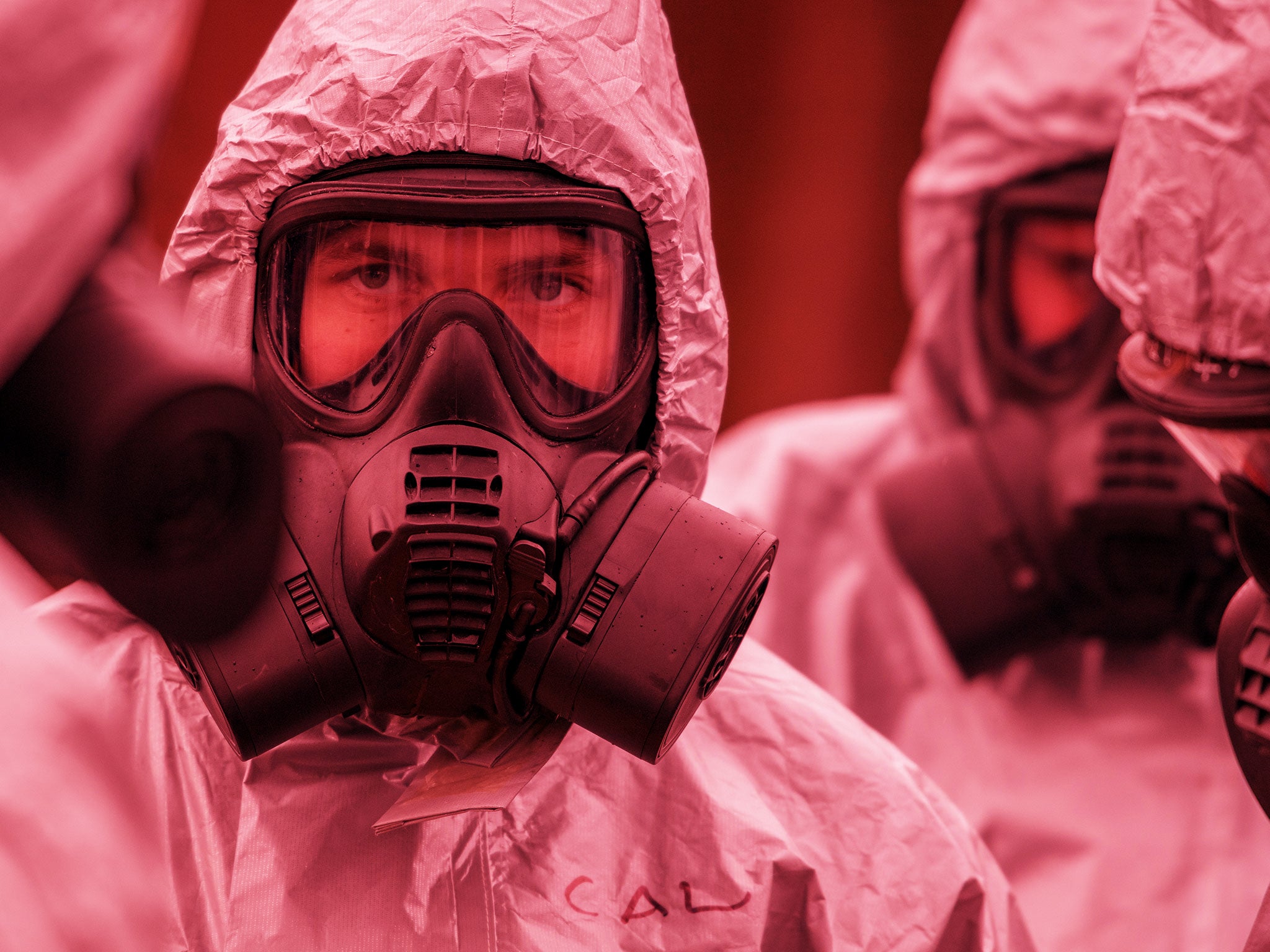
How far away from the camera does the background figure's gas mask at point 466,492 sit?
1.13 metres

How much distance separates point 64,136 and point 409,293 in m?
0.60

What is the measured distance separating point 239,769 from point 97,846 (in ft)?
2.17

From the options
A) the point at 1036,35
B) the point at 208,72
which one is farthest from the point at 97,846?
the point at 208,72

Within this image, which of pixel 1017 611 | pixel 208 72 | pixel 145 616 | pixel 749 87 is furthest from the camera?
pixel 749 87

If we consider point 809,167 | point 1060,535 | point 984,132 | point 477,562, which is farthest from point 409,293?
point 809,167

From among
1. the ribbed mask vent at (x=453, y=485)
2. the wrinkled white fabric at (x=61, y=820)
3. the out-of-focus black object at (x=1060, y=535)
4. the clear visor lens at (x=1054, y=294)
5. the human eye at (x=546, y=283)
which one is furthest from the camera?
the clear visor lens at (x=1054, y=294)

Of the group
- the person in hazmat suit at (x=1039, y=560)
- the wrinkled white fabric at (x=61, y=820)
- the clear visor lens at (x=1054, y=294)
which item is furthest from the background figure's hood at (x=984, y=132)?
the wrinkled white fabric at (x=61, y=820)

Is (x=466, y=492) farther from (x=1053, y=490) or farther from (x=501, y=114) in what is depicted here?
(x=1053, y=490)

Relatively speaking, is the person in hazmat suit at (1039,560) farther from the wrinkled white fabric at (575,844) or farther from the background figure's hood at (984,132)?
the wrinkled white fabric at (575,844)

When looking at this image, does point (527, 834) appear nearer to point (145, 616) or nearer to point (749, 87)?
point (145, 616)

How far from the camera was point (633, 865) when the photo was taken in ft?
4.17

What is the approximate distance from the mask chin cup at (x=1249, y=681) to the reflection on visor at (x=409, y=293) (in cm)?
59

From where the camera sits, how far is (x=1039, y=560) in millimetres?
2053

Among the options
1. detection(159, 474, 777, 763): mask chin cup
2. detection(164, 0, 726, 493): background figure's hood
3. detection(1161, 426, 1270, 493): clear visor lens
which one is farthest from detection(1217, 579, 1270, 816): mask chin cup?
detection(164, 0, 726, 493): background figure's hood
